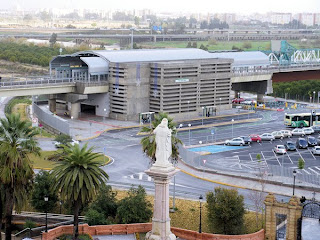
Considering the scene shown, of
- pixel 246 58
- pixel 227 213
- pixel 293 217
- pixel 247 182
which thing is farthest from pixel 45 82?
pixel 293 217

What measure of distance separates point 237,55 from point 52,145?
58.9 m

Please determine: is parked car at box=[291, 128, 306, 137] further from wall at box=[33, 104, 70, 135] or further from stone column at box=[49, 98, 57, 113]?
stone column at box=[49, 98, 57, 113]

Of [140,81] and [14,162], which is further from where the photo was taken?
[140,81]

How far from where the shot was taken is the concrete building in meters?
101

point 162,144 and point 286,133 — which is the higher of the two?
point 162,144

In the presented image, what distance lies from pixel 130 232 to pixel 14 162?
9.85 meters

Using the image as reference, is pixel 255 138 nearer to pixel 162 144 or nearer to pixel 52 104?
Result: pixel 52 104

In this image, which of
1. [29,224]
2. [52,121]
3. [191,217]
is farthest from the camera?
[52,121]

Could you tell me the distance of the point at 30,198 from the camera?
168ft

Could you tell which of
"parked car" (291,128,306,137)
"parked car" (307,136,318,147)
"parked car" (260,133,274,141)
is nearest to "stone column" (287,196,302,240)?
"parked car" (307,136,318,147)

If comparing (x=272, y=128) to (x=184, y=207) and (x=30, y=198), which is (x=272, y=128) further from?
(x=30, y=198)

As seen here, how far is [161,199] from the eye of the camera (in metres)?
39.1

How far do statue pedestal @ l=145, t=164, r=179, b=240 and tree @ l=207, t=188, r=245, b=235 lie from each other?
29.0 feet

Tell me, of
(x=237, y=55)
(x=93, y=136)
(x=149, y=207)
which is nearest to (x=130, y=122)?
(x=93, y=136)
